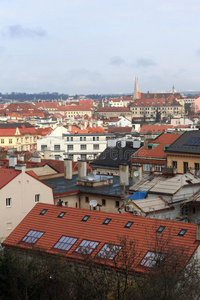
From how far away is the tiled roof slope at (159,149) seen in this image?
220 ft

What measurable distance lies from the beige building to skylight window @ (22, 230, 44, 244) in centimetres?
678

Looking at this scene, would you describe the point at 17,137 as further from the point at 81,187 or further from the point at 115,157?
the point at 81,187

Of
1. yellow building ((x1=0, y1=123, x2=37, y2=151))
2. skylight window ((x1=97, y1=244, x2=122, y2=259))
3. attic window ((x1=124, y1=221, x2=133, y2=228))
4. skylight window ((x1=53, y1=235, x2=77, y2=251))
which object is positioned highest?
attic window ((x1=124, y1=221, x2=133, y2=228))

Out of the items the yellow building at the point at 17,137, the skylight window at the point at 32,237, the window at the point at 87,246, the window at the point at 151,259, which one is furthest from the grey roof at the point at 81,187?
the yellow building at the point at 17,137

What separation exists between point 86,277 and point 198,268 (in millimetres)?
5244

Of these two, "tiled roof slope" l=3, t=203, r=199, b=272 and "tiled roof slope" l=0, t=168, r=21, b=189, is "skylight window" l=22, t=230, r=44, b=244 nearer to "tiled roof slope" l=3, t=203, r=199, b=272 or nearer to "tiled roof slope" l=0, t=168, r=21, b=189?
"tiled roof slope" l=3, t=203, r=199, b=272

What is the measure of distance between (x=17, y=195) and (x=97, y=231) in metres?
12.1

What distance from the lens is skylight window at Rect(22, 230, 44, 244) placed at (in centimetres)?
3662

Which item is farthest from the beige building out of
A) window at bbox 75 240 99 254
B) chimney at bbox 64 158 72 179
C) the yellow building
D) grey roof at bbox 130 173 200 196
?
the yellow building

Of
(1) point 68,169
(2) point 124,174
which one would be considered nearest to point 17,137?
(1) point 68,169

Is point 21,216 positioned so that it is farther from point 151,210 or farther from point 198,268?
point 198,268

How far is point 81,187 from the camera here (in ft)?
170

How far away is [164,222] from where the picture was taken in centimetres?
3366

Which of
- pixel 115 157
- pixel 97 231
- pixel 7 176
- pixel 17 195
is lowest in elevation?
pixel 115 157
